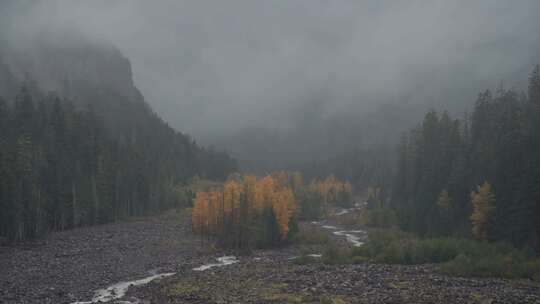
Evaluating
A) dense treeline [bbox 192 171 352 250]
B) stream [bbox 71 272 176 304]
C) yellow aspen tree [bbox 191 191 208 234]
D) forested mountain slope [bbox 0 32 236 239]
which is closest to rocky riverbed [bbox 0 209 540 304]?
stream [bbox 71 272 176 304]

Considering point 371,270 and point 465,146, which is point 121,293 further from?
point 465,146

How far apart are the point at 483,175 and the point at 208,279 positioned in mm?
51800

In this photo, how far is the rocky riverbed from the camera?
41.7m

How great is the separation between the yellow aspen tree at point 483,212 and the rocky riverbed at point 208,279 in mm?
19162

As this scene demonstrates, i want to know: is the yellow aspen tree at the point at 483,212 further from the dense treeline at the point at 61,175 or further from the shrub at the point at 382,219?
the dense treeline at the point at 61,175

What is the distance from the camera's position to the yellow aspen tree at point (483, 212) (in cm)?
6938

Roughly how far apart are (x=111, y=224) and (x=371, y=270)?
245 feet

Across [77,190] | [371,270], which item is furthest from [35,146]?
[371,270]

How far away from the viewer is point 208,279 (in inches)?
2093

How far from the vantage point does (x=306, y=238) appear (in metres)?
92.4

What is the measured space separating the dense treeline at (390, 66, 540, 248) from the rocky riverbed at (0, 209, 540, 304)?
19.1m

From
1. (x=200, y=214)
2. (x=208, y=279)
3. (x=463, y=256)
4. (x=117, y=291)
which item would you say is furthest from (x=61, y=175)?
(x=463, y=256)

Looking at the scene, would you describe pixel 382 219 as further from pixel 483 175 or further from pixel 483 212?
pixel 483 212

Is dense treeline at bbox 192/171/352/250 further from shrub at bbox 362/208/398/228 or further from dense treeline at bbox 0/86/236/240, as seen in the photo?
dense treeline at bbox 0/86/236/240
